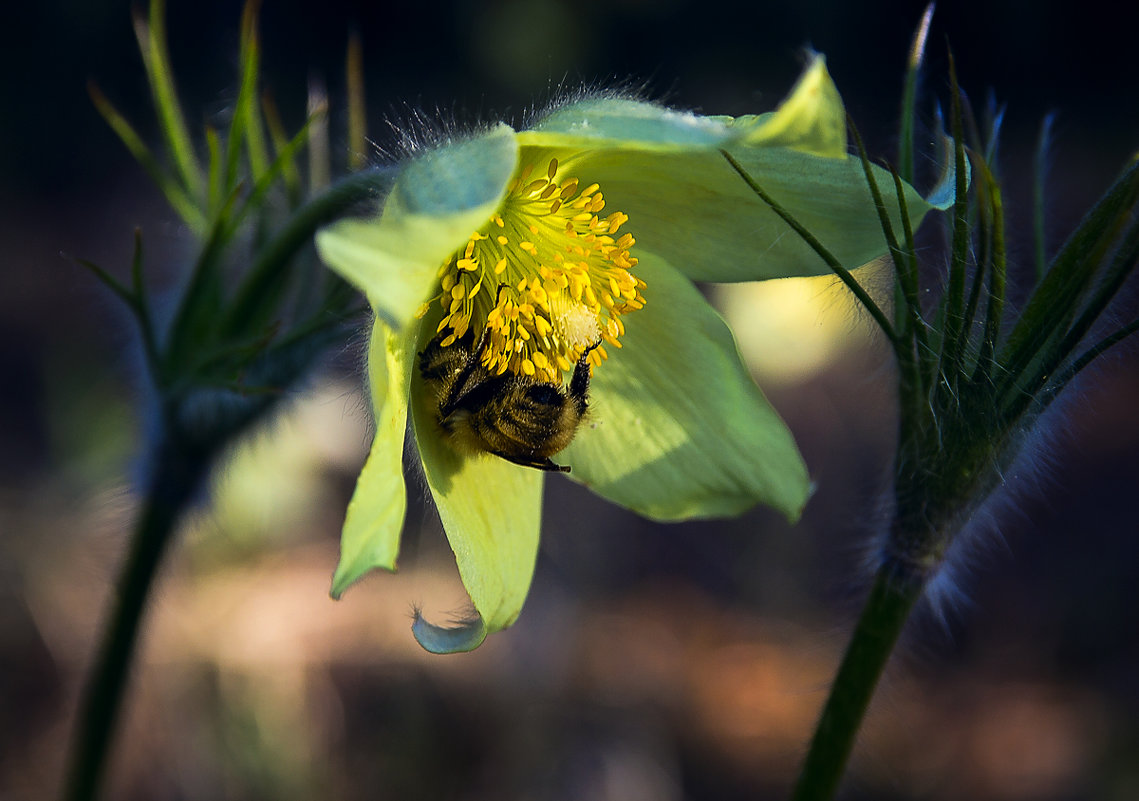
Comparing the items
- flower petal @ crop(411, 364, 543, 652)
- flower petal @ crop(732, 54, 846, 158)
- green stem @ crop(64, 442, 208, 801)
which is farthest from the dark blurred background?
flower petal @ crop(732, 54, 846, 158)

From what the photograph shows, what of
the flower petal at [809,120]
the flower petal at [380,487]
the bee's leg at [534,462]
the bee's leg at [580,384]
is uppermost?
the flower petal at [809,120]

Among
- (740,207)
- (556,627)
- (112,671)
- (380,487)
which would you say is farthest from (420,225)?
(556,627)

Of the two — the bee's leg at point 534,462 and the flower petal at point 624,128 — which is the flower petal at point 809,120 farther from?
the bee's leg at point 534,462

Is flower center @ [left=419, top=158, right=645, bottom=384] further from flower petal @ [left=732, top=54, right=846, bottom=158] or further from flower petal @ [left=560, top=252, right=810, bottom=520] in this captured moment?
flower petal @ [left=732, top=54, right=846, bottom=158]

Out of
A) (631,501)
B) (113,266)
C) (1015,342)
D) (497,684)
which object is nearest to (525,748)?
(497,684)

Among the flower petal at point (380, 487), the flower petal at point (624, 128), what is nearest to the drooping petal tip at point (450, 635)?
the flower petal at point (380, 487)

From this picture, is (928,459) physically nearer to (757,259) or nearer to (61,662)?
(757,259)

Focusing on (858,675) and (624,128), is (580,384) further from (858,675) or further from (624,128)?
(858,675)
